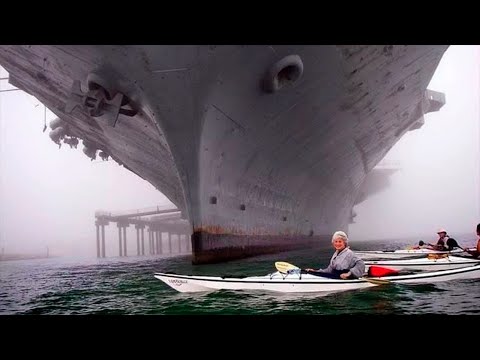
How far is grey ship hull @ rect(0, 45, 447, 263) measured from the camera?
11984mm

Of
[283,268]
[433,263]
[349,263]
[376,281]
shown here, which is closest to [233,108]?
[283,268]

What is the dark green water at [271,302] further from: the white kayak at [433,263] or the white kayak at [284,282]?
the white kayak at [433,263]

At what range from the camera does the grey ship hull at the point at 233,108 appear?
12.0 m

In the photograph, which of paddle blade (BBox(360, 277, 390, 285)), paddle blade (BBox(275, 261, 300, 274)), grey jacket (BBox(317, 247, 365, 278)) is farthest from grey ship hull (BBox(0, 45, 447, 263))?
paddle blade (BBox(360, 277, 390, 285))

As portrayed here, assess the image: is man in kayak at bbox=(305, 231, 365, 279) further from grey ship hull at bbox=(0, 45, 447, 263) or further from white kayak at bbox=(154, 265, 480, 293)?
grey ship hull at bbox=(0, 45, 447, 263)

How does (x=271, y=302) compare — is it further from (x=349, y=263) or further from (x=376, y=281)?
(x=376, y=281)

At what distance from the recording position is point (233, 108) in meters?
12.9

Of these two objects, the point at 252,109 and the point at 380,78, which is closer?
the point at 252,109

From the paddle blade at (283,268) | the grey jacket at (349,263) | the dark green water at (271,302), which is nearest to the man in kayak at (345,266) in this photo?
the grey jacket at (349,263)
